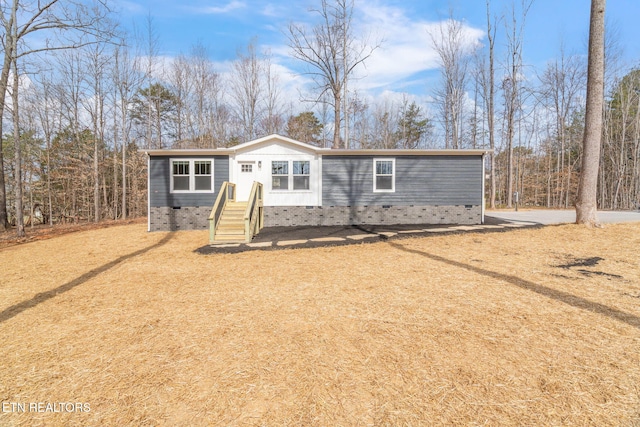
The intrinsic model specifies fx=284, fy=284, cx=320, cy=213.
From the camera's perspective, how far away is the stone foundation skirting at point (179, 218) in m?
11.2

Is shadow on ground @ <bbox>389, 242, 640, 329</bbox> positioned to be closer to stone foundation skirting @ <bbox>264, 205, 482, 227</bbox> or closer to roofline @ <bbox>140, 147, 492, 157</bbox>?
stone foundation skirting @ <bbox>264, 205, 482, 227</bbox>

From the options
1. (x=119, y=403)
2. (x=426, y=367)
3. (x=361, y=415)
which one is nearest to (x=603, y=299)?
(x=426, y=367)

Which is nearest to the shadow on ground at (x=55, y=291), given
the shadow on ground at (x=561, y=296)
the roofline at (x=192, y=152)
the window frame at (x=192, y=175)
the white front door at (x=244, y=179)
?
the window frame at (x=192, y=175)

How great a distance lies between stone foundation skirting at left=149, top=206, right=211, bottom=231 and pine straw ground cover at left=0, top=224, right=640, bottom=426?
5707mm

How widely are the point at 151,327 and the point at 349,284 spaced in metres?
2.73

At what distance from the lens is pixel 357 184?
38.6ft

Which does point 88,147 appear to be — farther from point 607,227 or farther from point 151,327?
point 607,227

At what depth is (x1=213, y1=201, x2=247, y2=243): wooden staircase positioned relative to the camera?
843 centimetres

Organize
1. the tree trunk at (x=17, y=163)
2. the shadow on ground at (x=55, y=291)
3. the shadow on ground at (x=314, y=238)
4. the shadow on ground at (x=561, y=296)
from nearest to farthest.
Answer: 1. the shadow on ground at (x=561, y=296)
2. the shadow on ground at (x=55, y=291)
3. the shadow on ground at (x=314, y=238)
4. the tree trunk at (x=17, y=163)

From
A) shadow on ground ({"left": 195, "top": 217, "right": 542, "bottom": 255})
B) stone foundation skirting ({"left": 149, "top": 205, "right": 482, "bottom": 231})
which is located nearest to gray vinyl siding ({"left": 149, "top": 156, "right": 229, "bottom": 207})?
stone foundation skirting ({"left": 149, "top": 205, "right": 482, "bottom": 231})

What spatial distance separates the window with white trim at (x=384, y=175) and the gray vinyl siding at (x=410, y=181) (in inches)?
5.2

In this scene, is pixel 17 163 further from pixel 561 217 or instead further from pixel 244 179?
pixel 561 217

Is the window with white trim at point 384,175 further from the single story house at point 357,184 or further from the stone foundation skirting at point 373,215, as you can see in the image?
the stone foundation skirting at point 373,215

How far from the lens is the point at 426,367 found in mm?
2287
